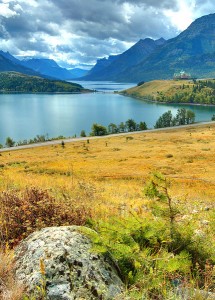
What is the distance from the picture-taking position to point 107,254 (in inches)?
189

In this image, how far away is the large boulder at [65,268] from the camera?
3938 mm

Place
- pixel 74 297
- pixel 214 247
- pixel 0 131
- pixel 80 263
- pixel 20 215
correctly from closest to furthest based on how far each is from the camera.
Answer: pixel 74 297
pixel 80 263
pixel 214 247
pixel 20 215
pixel 0 131

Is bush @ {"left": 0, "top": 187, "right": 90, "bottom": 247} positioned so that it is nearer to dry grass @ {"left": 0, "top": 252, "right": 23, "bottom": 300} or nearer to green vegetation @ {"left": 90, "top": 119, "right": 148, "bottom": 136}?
dry grass @ {"left": 0, "top": 252, "right": 23, "bottom": 300}

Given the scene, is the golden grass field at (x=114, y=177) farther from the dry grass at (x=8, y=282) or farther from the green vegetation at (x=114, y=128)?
the green vegetation at (x=114, y=128)

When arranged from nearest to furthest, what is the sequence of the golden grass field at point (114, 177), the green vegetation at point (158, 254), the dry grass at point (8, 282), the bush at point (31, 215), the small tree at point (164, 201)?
1. the dry grass at point (8, 282)
2. the green vegetation at point (158, 254)
3. the small tree at point (164, 201)
4. the bush at point (31, 215)
5. the golden grass field at point (114, 177)

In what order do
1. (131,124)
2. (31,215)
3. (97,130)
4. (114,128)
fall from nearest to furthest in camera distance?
(31,215) < (97,130) < (114,128) < (131,124)

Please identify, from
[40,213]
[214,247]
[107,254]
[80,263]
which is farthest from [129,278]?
[40,213]

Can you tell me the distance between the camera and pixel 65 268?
4.19 metres

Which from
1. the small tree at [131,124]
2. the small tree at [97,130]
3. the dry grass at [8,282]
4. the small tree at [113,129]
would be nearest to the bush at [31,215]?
the dry grass at [8,282]

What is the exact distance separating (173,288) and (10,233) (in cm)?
354

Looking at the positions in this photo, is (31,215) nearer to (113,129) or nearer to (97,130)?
(97,130)

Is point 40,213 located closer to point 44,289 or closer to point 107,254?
point 107,254

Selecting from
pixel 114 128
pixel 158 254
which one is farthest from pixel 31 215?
pixel 114 128

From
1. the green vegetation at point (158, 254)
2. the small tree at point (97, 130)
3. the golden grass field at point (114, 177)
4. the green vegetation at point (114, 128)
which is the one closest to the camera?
the green vegetation at point (158, 254)
